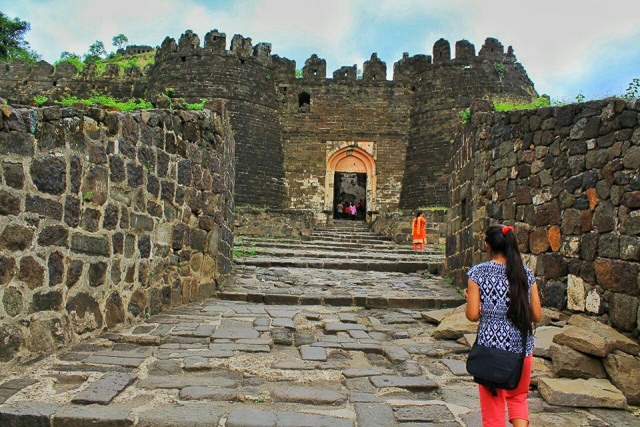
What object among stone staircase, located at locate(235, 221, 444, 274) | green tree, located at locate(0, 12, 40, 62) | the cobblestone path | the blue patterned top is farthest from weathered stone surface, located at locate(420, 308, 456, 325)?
green tree, located at locate(0, 12, 40, 62)

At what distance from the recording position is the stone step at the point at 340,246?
1430 centimetres

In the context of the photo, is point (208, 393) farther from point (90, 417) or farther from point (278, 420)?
point (90, 417)

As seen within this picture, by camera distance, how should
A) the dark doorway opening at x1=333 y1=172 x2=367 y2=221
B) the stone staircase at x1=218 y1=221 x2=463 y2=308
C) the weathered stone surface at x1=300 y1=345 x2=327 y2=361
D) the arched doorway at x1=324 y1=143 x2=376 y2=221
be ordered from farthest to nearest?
the dark doorway opening at x1=333 y1=172 x2=367 y2=221
the arched doorway at x1=324 y1=143 x2=376 y2=221
the stone staircase at x1=218 y1=221 x2=463 y2=308
the weathered stone surface at x1=300 y1=345 x2=327 y2=361

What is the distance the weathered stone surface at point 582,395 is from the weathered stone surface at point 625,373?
70 mm

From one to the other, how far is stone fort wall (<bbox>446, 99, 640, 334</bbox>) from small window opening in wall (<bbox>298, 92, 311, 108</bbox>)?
18.5m

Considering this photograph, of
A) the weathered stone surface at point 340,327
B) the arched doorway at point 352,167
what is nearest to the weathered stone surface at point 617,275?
the weathered stone surface at point 340,327

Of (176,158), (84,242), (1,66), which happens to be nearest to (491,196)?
(176,158)

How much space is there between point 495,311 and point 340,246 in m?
12.6

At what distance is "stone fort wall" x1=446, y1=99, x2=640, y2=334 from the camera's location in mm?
4434

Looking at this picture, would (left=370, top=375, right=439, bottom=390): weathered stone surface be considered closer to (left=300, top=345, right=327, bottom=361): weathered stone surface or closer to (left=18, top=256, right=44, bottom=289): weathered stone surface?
(left=300, top=345, right=327, bottom=361): weathered stone surface

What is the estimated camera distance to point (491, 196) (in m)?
7.16

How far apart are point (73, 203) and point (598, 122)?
4.63 metres

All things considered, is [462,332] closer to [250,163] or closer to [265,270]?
[265,270]

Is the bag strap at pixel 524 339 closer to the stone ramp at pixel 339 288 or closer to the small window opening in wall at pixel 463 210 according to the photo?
the stone ramp at pixel 339 288
